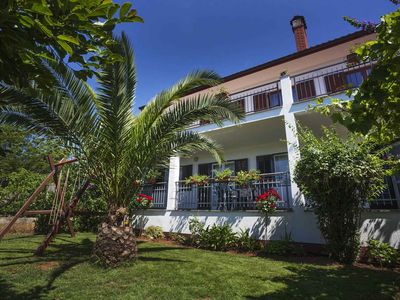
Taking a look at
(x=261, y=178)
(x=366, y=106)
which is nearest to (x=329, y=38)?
(x=261, y=178)

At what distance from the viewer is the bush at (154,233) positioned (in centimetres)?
1148

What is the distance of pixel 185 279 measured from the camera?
532 centimetres

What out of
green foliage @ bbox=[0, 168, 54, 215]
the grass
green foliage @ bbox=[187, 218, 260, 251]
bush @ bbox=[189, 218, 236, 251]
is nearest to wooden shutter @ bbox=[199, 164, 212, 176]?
A: bush @ bbox=[189, 218, 236, 251]

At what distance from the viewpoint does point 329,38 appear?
495 inches

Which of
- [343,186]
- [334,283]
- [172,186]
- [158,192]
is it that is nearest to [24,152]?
[158,192]

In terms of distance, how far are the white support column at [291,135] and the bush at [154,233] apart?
6.18 meters

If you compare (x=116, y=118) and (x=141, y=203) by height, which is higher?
(x=116, y=118)

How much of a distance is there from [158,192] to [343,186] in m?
9.30

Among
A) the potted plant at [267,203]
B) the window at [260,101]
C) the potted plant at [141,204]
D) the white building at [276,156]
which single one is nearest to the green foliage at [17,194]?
the potted plant at [141,204]

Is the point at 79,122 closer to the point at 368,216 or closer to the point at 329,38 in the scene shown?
the point at 368,216

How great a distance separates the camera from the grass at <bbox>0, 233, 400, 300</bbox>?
4492 mm

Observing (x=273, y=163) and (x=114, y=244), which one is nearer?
(x=114, y=244)

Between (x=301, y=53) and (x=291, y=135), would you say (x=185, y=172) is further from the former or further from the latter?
(x=301, y=53)

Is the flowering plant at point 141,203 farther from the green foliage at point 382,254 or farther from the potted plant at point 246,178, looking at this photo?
the green foliage at point 382,254
